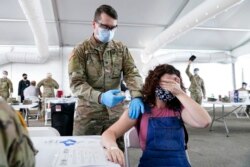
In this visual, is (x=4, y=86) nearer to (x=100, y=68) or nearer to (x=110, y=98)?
(x=100, y=68)

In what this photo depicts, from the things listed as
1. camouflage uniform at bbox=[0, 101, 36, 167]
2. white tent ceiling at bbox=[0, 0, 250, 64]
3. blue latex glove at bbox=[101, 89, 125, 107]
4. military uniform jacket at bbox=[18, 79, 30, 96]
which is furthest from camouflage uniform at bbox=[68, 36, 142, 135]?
military uniform jacket at bbox=[18, 79, 30, 96]

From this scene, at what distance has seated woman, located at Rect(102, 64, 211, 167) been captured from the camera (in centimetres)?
139

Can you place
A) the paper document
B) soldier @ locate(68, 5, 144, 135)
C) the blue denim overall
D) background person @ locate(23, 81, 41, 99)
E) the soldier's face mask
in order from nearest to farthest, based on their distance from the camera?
the paper document, the blue denim overall, the soldier's face mask, soldier @ locate(68, 5, 144, 135), background person @ locate(23, 81, 41, 99)

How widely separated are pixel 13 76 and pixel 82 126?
31.8ft

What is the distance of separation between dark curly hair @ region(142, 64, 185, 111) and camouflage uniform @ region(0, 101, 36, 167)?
115cm

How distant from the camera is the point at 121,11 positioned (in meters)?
6.91

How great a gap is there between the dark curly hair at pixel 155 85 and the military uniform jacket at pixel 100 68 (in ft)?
0.19

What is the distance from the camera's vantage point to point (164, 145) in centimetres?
140

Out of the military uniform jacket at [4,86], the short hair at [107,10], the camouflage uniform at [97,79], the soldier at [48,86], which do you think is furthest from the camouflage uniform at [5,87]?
the short hair at [107,10]

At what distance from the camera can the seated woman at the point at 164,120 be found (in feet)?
4.57

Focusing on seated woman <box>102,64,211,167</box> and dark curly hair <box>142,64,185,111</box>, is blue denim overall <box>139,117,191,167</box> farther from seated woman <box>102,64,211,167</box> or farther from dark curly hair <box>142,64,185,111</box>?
dark curly hair <box>142,64,185,111</box>

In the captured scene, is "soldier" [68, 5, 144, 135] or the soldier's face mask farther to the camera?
"soldier" [68, 5, 144, 135]

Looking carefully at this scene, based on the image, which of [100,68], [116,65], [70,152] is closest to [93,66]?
[100,68]

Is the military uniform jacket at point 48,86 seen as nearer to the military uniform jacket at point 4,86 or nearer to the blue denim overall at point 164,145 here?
the military uniform jacket at point 4,86
